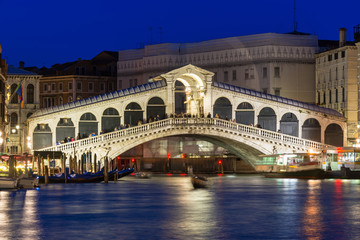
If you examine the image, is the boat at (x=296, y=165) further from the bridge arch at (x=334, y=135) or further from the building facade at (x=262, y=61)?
the building facade at (x=262, y=61)

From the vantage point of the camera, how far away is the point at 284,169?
6062 centimetres

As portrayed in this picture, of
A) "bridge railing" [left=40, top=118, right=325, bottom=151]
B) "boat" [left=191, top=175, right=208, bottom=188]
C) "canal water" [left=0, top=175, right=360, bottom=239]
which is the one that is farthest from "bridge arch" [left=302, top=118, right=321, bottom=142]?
"boat" [left=191, top=175, right=208, bottom=188]

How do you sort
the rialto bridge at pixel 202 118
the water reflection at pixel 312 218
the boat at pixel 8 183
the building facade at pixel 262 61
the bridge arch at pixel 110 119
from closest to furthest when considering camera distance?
1. the water reflection at pixel 312 218
2. the boat at pixel 8 183
3. the rialto bridge at pixel 202 118
4. the bridge arch at pixel 110 119
5. the building facade at pixel 262 61

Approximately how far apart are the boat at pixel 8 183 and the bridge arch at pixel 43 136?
19.6 m

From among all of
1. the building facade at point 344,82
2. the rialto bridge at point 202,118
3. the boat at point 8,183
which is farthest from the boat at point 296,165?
the boat at point 8,183

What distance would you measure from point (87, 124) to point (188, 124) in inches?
303

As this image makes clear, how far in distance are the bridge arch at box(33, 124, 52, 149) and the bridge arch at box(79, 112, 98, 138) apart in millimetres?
2150

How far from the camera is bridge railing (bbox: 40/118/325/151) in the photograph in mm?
59062

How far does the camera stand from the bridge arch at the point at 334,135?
2608 inches

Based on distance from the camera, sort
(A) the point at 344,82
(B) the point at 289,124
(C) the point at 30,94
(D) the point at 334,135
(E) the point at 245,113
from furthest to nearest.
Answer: (C) the point at 30,94
(A) the point at 344,82
(D) the point at 334,135
(B) the point at 289,124
(E) the point at 245,113

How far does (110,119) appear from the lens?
211 feet

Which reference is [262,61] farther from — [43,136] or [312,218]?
[312,218]

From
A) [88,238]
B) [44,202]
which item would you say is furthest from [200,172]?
[88,238]

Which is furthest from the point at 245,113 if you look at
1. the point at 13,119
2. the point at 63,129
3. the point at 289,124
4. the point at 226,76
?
the point at 13,119
